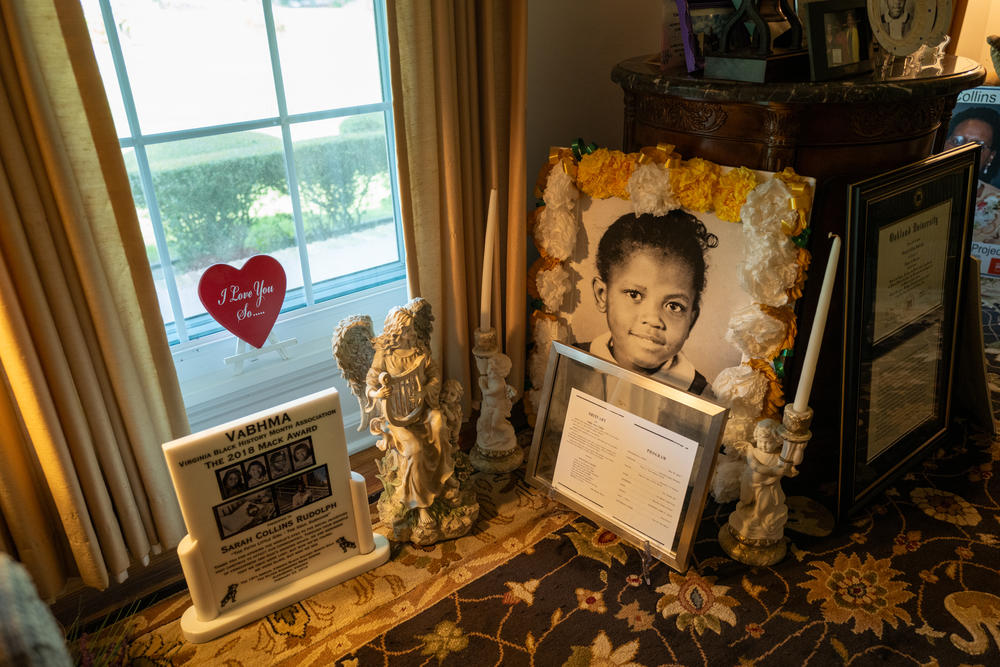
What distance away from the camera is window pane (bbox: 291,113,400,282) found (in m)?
1.84

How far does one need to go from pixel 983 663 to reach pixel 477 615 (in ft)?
3.20

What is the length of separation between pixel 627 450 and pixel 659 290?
0.42m

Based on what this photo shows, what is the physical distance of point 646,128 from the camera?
5.79 feet

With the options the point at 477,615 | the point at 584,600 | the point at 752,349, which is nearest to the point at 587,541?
the point at 584,600

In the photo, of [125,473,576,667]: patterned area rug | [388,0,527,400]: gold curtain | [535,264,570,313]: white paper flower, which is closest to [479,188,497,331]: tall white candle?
[388,0,527,400]: gold curtain

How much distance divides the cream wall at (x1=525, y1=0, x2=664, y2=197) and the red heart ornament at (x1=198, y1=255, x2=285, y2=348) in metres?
0.87

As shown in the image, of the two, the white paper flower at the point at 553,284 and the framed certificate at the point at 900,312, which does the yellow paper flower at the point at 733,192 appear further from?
the white paper flower at the point at 553,284

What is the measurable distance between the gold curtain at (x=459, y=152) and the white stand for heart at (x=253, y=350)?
389 millimetres

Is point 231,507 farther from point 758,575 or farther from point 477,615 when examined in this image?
point 758,575

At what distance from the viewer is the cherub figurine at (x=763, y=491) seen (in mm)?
1479

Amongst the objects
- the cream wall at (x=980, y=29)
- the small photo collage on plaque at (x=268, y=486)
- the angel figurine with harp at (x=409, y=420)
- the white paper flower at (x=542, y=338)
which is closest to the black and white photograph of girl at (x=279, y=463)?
the small photo collage on plaque at (x=268, y=486)

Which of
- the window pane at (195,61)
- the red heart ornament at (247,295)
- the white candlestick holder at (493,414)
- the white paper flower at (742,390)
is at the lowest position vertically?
the white candlestick holder at (493,414)

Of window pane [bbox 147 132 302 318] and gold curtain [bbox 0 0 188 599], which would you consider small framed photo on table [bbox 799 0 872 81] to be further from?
gold curtain [bbox 0 0 188 599]

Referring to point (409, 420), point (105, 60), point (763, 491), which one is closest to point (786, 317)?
point (763, 491)
